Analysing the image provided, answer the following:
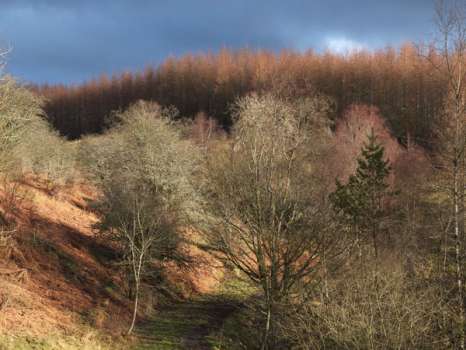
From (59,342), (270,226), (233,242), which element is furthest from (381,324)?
(59,342)

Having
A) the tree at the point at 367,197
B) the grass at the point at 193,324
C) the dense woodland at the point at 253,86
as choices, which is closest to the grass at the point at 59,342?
the grass at the point at 193,324

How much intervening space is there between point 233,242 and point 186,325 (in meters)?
4.88

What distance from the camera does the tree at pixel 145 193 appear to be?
16.6m

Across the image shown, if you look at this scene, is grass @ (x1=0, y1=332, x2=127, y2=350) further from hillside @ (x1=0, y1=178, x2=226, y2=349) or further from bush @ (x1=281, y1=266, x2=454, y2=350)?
bush @ (x1=281, y1=266, x2=454, y2=350)

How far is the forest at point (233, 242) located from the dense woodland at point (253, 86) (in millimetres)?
25500

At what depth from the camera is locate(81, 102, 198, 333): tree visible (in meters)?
16.6

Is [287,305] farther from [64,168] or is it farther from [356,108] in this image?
[356,108]

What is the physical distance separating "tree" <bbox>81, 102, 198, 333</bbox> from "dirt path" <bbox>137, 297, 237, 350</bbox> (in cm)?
95

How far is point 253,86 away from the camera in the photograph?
77062 mm

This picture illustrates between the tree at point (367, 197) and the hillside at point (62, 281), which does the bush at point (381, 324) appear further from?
the tree at point (367, 197)

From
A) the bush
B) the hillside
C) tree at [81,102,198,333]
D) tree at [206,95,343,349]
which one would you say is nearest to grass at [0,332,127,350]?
the hillside

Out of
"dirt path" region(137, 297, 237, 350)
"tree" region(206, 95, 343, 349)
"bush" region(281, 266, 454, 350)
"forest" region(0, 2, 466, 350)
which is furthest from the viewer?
"dirt path" region(137, 297, 237, 350)

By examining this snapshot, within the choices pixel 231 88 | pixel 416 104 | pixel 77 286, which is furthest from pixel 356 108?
pixel 77 286

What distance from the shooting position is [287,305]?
36.2 feet
